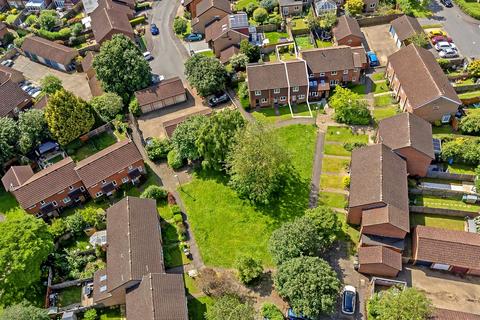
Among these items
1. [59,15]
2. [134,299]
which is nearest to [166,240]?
[134,299]

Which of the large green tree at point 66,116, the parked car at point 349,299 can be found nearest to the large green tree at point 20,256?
the large green tree at point 66,116

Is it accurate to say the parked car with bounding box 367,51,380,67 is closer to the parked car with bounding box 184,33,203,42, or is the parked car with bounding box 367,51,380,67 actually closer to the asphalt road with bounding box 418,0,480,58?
the asphalt road with bounding box 418,0,480,58

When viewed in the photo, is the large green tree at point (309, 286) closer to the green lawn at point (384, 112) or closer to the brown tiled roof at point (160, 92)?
Result: the green lawn at point (384, 112)

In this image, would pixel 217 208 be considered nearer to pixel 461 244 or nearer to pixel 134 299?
pixel 134 299

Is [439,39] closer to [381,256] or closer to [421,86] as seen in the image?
[421,86]

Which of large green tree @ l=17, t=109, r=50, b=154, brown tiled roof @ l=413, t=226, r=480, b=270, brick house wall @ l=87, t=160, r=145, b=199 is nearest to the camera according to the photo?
brown tiled roof @ l=413, t=226, r=480, b=270

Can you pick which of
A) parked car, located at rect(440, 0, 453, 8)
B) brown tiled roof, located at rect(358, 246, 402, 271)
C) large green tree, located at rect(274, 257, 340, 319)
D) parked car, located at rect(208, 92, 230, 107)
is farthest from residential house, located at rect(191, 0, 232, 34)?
large green tree, located at rect(274, 257, 340, 319)
